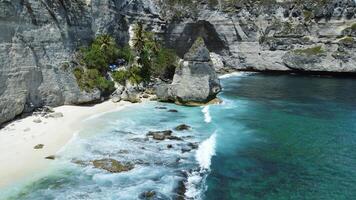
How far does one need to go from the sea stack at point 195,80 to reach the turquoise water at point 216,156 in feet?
7.09

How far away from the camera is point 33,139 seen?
139ft

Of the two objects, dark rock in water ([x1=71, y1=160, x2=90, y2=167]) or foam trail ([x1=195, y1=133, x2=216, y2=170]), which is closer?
dark rock in water ([x1=71, y1=160, x2=90, y2=167])

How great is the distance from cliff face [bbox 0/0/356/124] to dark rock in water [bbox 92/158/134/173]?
23602mm

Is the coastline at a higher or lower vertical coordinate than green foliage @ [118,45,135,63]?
lower

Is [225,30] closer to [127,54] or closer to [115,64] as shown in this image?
[127,54]

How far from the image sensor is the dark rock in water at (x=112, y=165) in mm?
34719

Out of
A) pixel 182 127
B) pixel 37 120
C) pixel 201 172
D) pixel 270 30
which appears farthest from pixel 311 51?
pixel 201 172

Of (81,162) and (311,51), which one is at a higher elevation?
(311,51)

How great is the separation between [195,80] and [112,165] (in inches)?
1159

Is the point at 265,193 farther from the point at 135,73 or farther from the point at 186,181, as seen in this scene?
the point at 135,73

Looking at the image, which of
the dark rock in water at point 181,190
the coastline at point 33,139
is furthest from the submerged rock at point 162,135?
the dark rock in water at point 181,190

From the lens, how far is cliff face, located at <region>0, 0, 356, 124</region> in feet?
196

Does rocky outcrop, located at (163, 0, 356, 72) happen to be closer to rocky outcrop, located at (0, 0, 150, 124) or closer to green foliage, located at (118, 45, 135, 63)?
green foliage, located at (118, 45, 135, 63)

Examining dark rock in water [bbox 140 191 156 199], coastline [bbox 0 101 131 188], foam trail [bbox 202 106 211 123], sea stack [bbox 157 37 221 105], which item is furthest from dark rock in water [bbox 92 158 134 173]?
sea stack [bbox 157 37 221 105]
